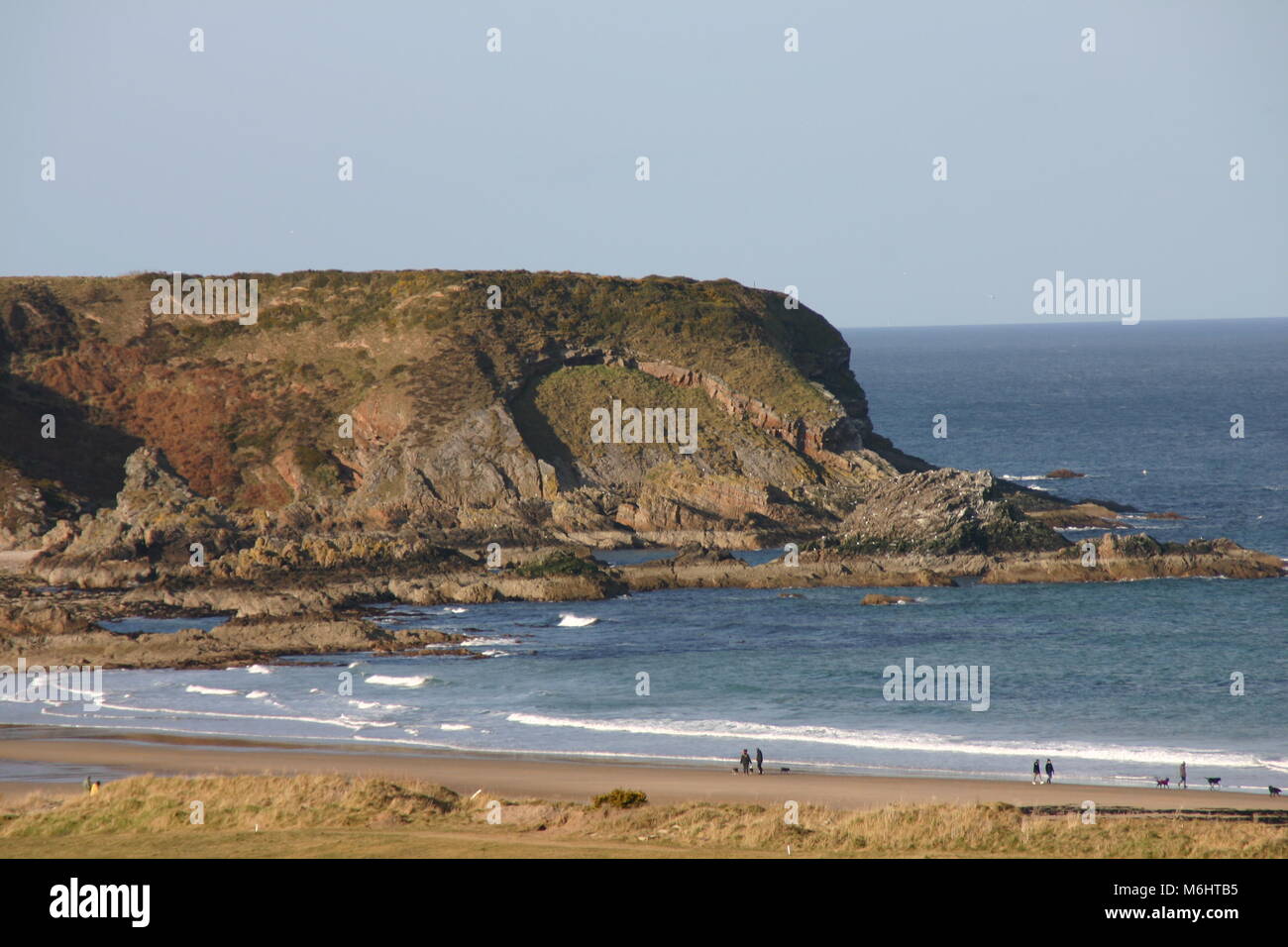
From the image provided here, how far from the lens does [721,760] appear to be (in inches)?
1390

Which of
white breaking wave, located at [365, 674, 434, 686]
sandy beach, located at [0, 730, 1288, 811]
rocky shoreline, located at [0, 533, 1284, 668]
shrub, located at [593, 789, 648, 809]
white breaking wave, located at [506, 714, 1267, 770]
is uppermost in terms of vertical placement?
rocky shoreline, located at [0, 533, 1284, 668]

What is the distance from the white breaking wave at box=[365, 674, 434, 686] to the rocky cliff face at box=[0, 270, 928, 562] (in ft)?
85.2

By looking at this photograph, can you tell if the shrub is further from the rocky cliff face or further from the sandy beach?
the rocky cliff face

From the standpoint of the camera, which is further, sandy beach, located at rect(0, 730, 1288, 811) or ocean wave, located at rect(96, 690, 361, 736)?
ocean wave, located at rect(96, 690, 361, 736)

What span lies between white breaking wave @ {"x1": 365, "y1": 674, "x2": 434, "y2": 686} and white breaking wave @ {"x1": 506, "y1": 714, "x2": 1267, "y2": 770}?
5649 mm

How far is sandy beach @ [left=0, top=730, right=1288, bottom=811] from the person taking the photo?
29938 millimetres

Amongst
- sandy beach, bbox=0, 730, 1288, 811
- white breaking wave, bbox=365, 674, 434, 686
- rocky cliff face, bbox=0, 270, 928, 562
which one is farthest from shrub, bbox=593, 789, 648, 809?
rocky cliff face, bbox=0, 270, 928, 562

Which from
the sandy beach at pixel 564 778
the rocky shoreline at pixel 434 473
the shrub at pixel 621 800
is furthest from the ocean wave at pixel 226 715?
the shrub at pixel 621 800

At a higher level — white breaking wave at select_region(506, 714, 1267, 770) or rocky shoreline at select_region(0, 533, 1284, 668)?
rocky shoreline at select_region(0, 533, 1284, 668)

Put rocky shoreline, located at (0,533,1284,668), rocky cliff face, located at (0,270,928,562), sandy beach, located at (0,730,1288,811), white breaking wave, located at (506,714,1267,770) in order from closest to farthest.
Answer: sandy beach, located at (0,730,1288,811), white breaking wave, located at (506,714,1267,770), rocky shoreline, located at (0,533,1284,668), rocky cliff face, located at (0,270,928,562)

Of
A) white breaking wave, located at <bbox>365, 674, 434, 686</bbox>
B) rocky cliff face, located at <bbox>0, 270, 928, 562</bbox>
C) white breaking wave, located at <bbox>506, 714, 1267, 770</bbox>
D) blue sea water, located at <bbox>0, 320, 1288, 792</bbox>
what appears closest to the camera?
white breaking wave, located at <bbox>506, 714, 1267, 770</bbox>

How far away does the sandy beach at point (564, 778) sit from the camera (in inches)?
1179
